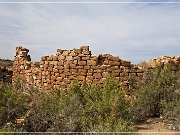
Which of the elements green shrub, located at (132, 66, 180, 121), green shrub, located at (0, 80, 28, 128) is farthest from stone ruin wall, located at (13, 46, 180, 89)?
green shrub, located at (0, 80, 28, 128)

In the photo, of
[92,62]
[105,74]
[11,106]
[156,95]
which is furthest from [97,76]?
[11,106]

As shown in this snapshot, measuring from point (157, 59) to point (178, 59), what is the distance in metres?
0.81

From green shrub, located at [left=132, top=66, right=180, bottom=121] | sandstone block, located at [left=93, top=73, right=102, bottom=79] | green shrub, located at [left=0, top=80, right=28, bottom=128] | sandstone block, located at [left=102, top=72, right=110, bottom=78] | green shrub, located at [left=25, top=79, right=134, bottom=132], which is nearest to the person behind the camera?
green shrub, located at [left=25, top=79, right=134, bottom=132]

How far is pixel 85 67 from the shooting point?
1459cm

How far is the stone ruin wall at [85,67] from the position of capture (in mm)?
14156

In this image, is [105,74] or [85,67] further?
[85,67]

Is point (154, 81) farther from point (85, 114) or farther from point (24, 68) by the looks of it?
point (24, 68)

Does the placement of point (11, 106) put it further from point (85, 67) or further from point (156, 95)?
point (85, 67)

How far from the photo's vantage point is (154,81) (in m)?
12.4

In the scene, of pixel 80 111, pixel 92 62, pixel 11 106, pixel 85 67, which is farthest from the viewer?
pixel 85 67

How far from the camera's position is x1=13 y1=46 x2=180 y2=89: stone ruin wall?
14156 millimetres

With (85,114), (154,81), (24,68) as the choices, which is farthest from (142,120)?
(24,68)

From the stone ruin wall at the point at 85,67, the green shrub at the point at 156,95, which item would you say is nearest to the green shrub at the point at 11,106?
the green shrub at the point at 156,95

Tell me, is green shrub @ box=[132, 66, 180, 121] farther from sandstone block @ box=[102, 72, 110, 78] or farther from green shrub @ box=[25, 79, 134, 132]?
sandstone block @ box=[102, 72, 110, 78]
